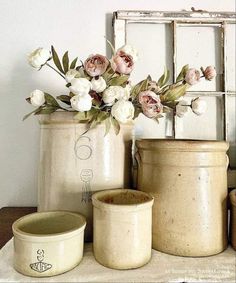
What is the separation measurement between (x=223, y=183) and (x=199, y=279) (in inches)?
7.0

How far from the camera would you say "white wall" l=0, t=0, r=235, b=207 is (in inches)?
28.9

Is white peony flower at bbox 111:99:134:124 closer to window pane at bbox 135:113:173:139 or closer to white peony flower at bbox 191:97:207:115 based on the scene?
white peony flower at bbox 191:97:207:115

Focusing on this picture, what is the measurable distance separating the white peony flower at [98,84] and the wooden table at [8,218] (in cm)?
36

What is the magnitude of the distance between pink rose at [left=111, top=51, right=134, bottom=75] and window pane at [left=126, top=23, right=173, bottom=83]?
26 centimetres

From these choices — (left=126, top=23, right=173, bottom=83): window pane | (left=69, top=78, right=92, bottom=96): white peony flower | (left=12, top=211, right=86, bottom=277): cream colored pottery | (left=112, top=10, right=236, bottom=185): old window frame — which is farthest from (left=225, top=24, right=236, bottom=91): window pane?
(left=12, top=211, right=86, bottom=277): cream colored pottery

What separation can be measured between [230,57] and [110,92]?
1.48 feet

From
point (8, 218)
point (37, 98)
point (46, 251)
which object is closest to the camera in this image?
point (46, 251)

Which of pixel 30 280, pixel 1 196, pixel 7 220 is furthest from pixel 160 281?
pixel 1 196

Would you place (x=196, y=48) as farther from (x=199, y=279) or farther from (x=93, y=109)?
(x=199, y=279)

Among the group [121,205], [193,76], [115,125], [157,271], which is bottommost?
[157,271]

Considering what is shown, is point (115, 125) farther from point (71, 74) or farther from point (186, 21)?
point (186, 21)

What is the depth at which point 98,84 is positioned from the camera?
0.48 metres

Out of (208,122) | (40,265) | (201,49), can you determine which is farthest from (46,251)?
(201,49)

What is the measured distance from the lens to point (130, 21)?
715mm
